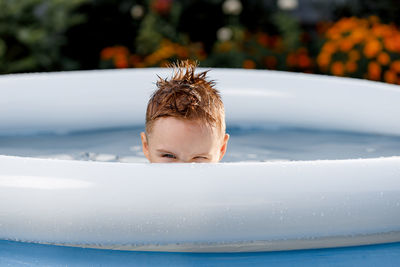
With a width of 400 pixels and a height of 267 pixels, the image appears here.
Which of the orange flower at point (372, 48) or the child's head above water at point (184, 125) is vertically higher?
the orange flower at point (372, 48)

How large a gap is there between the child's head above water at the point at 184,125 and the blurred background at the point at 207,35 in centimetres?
252

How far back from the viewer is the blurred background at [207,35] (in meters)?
4.57

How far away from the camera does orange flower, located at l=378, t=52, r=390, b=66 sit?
174 inches

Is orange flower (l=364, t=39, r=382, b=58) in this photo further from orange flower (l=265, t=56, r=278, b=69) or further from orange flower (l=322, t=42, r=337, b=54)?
orange flower (l=265, t=56, r=278, b=69)

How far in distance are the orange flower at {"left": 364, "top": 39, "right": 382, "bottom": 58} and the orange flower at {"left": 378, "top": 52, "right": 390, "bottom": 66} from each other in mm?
36

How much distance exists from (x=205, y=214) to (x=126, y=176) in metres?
0.19

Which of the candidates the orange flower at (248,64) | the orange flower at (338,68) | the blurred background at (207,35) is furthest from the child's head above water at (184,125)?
the orange flower at (248,64)

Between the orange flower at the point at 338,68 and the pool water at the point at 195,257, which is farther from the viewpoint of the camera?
the orange flower at the point at 338,68

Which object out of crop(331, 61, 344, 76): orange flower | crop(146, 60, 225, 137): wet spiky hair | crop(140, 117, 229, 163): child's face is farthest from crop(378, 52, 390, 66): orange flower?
crop(140, 117, 229, 163): child's face

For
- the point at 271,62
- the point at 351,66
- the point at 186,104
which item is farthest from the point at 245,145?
the point at 271,62

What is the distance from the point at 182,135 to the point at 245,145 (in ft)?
4.43

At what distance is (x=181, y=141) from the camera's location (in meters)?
1.92

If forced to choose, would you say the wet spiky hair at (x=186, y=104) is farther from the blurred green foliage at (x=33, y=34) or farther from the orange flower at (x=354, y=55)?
the blurred green foliage at (x=33, y=34)

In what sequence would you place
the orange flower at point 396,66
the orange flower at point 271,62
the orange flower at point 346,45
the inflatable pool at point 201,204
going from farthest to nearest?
the orange flower at point 271,62
the orange flower at point 346,45
the orange flower at point 396,66
the inflatable pool at point 201,204
